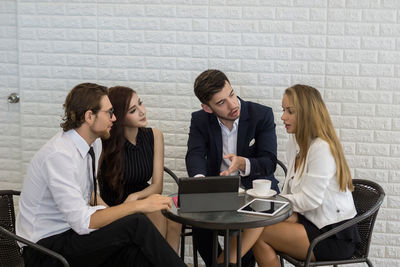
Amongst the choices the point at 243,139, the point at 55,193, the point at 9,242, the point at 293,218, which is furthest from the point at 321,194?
the point at 9,242

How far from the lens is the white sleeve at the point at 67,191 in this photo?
93.9 inches

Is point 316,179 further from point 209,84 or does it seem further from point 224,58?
point 224,58

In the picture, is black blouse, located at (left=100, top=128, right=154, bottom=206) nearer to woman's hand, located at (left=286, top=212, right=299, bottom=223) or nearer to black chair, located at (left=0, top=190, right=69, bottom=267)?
black chair, located at (left=0, top=190, right=69, bottom=267)

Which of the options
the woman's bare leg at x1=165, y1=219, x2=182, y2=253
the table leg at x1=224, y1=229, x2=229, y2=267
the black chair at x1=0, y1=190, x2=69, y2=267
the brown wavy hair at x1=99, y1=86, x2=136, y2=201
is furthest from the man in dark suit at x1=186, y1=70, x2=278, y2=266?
the black chair at x1=0, y1=190, x2=69, y2=267

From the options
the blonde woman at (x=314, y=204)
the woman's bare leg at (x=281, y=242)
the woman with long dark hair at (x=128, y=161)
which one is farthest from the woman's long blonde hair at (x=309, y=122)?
the woman with long dark hair at (x=128, y=161)

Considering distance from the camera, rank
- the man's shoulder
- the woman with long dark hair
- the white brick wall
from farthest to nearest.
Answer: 1. the white brick wall
2. the woman with long dark hair
3. the man's shoulder

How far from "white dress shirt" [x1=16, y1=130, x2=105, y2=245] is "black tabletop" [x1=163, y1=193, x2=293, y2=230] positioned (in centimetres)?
39

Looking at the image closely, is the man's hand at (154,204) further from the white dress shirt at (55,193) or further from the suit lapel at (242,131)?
the suit lapel at (242,131)

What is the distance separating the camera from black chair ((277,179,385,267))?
257cm

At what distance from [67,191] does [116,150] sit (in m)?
0.74

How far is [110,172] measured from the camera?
10.1 ft

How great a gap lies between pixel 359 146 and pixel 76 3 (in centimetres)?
213

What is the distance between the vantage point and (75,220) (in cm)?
238

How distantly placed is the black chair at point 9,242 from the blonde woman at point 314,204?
89 cm
